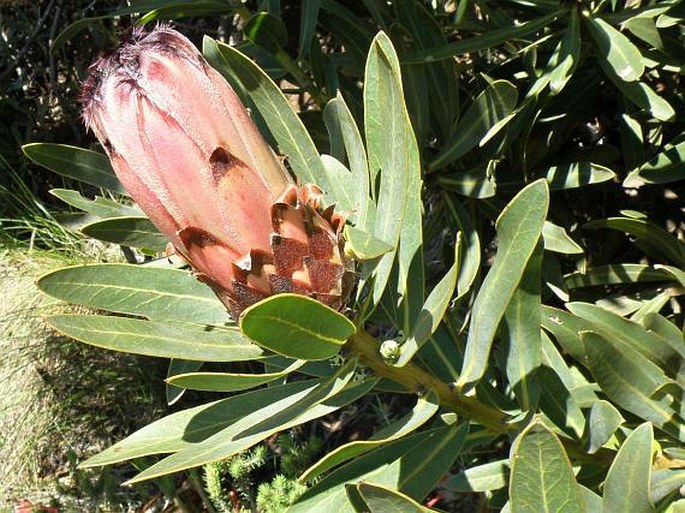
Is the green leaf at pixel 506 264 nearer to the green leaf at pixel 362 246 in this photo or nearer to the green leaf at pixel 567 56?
the green leaf at pixel 362 246

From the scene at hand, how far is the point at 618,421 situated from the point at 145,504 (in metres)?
2.32

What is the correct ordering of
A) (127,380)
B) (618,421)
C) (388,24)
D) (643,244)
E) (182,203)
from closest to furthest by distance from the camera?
(182,203) < (618,421) < (388,24) < (643,244) < (127,380)

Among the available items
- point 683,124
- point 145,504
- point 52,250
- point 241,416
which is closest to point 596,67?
point 683,124

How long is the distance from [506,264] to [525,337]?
214 millimetres

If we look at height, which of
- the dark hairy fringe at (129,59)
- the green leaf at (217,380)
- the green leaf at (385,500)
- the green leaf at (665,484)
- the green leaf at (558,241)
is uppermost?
the dark hairy fringe at (129,59)

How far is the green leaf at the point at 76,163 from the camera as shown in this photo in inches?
60.2

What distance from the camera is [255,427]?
45.1 inches

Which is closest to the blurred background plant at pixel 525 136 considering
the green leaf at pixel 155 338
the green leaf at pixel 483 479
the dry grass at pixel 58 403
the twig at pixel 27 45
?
the green leaf at pixel 483 479

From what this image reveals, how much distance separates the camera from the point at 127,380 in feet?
12.3

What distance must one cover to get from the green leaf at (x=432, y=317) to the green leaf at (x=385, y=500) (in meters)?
0.17

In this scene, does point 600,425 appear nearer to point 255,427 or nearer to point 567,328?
point 567,328

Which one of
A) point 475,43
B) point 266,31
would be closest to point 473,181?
point 475,43

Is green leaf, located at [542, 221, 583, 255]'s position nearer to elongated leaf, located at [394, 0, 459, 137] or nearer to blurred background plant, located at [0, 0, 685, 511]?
blurred background plant, located at [0, 0, 685, 511]

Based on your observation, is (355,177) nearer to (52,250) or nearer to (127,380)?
(127,380)
